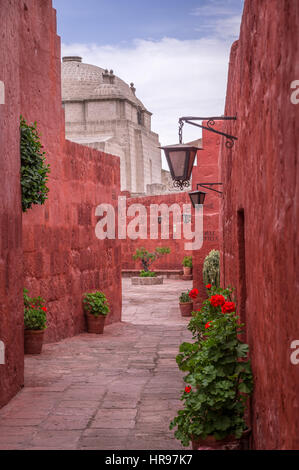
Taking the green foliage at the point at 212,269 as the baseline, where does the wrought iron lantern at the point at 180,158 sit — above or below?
above

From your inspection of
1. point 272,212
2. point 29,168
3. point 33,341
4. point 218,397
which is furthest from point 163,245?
point 272,212

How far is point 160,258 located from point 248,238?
1940 cm

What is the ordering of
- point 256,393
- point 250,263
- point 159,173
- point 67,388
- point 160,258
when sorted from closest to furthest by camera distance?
point 256,393 < point 250,263 < point 67,388 < point 160,258 < point 159,173

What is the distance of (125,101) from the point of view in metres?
36.8

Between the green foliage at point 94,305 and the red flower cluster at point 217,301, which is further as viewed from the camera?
the green foliage at point 94,305

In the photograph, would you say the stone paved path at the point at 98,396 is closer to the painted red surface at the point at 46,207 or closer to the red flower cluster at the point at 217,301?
the painted red surface at the point at 46,207

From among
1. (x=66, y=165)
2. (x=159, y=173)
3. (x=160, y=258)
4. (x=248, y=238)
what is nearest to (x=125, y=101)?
(x=159, y=173)

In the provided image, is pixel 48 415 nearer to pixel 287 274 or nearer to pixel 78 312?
pixel 287 274

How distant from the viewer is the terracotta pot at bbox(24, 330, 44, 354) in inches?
271

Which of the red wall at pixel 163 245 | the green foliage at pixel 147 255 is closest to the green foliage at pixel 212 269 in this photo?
the green foliage at pixel 147 255

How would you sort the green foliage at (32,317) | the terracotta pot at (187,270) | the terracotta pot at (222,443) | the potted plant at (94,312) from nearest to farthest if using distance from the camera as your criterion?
1. the terracotta pot at (222,443)
2. the green foliage at (32,317)
3. the potted plant at (94,312)
4. the terracotta pot at (187,270)

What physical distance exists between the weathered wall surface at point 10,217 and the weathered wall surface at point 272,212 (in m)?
2.38

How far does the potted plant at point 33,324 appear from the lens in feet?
22.3

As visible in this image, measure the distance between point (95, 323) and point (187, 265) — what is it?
40.9 ft
